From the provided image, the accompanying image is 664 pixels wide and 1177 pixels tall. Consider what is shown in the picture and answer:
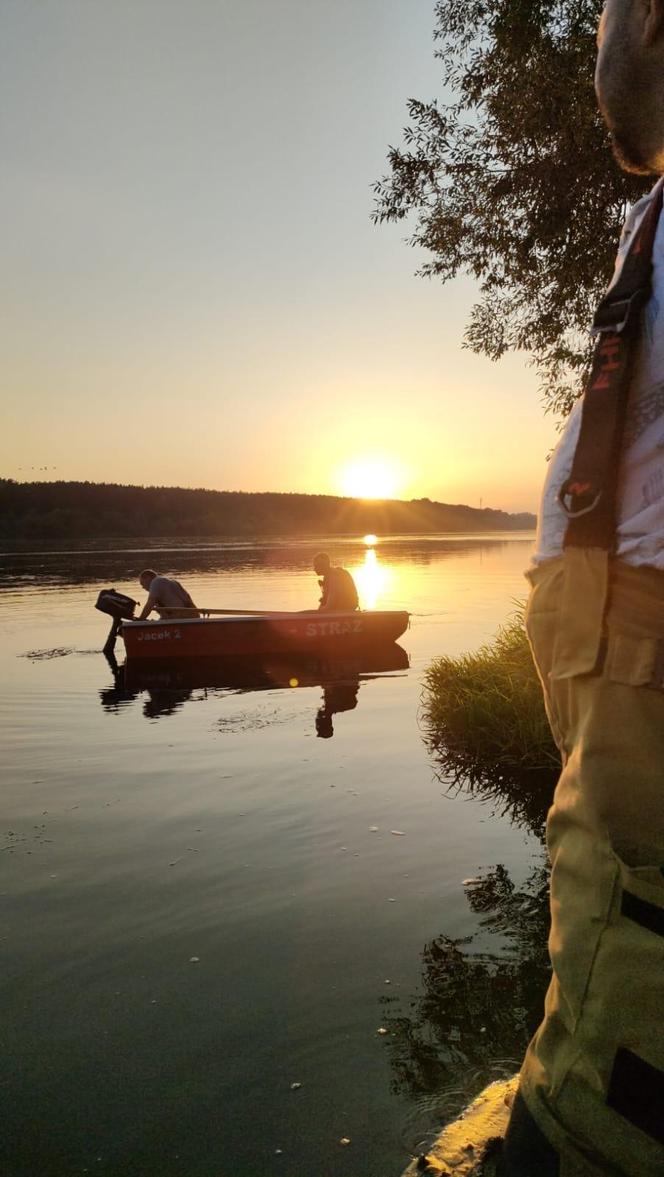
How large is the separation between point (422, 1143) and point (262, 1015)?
50.6 inches

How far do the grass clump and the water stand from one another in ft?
1.28

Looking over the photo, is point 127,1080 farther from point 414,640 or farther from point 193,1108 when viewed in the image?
point 414,640

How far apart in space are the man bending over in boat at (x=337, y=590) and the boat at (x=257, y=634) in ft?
1.00

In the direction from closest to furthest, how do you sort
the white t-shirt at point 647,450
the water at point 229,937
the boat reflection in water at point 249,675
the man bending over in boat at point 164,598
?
1. the white t-shirt at point 647,450
2. the water at point 229,937
3. the boat reflection in water at point 249,675
4. the man bending over in boat at point 164,598

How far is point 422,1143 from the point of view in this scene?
11.0 ft

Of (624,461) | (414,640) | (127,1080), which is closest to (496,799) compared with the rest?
(127,1080)

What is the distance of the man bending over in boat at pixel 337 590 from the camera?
17.7 metres

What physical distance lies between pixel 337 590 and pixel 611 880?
54.0 feet

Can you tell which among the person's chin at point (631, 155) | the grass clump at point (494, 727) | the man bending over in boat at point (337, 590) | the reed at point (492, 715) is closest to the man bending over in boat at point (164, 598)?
the man bending over in boat at point (337, 590)

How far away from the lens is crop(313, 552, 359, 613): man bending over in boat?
1770 centimetres

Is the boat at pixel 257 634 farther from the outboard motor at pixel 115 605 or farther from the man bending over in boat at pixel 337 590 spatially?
the outboard motor at pixel 115 605

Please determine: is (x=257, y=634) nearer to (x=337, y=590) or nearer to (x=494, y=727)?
(x=337, y=590)

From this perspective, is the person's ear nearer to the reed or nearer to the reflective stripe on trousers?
the reflective stripe on trousers

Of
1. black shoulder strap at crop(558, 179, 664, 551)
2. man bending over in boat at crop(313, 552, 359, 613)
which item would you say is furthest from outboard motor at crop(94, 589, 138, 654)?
black shoulder strap at crop(558, 179, 664, 551)
